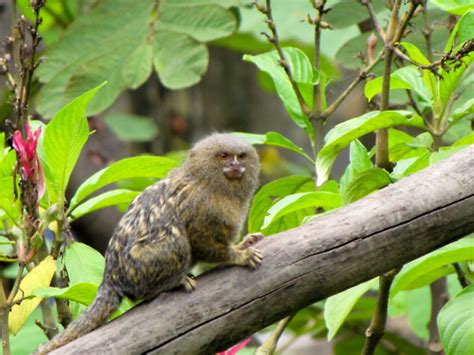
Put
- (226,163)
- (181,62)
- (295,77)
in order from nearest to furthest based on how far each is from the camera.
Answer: (226,163), (295,77), (181,62)

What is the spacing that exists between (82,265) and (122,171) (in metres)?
0.33

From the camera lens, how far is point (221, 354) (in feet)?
9.92

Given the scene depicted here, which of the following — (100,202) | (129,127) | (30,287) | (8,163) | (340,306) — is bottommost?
(129,127)

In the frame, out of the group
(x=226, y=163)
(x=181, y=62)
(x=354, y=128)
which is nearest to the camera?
(x=354, y=128)

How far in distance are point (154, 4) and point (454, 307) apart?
7.33 feet

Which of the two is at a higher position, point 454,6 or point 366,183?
point 454,6

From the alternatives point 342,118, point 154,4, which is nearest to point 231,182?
point 154,4

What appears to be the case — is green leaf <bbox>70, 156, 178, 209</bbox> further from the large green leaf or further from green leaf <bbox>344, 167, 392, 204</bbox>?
the large green leaf

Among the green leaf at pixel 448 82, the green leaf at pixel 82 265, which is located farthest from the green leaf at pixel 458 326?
the green leaf at pixel 82 265

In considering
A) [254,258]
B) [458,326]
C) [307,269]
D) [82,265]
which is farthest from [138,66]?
[458,326]

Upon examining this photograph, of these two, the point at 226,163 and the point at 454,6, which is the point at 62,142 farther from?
the point at 454,6

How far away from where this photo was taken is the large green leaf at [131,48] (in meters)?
4.15

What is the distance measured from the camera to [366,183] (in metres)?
3.07

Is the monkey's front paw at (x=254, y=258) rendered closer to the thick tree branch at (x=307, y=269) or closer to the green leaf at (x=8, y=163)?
the thick tree branch at (x=307, y=269)
